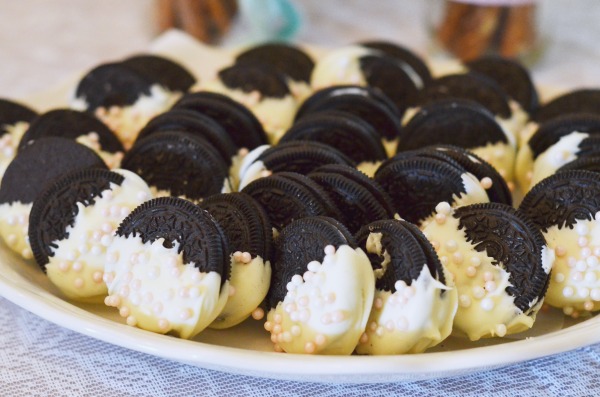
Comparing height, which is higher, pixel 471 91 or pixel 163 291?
pixel 471 91

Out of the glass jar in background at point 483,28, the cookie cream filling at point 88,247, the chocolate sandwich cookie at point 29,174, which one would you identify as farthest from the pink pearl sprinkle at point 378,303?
the glass jar in background at point 483,28

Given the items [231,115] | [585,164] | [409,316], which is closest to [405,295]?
[409,316]

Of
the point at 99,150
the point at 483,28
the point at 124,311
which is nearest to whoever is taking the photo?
the point at 124,311

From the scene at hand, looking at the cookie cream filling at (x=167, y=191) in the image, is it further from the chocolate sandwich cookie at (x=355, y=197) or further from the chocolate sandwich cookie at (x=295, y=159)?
the chocolate sandwich cookie at (x=355, y=197)

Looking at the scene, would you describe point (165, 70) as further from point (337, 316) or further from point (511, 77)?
point (337, 316)

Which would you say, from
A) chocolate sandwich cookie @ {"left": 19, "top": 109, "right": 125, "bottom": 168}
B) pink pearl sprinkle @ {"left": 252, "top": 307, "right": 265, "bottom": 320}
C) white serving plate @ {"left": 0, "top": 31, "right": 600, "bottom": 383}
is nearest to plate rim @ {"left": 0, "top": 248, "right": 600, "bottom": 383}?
white serving plate @ {"left": 0, "top": 31, "right": 600, "bottom": 383}

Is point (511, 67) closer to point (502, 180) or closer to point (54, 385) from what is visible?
point (502, 180)
